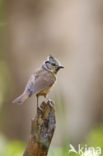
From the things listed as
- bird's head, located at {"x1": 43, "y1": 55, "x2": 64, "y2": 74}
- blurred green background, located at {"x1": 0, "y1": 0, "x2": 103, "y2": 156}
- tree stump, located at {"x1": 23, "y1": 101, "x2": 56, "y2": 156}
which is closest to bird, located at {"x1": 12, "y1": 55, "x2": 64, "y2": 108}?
bird's head, located at {"x1": 43, "y1": 55, "x2": 64, "y2": 74}

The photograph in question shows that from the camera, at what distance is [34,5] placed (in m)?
10.3

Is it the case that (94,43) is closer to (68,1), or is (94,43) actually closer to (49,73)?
(68,1)

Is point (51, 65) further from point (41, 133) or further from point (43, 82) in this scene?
point (41, 133)

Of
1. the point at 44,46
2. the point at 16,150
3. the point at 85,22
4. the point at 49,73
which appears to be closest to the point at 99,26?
the point at 85,22

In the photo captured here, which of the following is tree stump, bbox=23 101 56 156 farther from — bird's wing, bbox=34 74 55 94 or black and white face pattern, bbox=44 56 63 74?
black and white face pattern, bbox=44 56 63 74

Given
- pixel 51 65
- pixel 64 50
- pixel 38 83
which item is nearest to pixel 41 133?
pixel 38 83

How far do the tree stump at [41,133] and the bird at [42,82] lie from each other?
23 centimetres

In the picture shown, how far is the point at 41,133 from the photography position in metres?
2.58

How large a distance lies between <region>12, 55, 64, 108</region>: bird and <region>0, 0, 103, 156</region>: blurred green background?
670 centimetres

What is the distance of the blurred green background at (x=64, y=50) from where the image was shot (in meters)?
10.3

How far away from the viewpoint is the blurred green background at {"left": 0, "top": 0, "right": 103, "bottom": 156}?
405 inches

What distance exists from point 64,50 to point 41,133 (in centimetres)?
798

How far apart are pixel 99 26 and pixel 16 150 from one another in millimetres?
6519

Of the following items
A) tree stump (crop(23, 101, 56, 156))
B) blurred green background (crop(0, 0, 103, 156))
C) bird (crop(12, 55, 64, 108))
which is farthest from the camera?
blurred green background (crop(0, 0, 103, 156))
